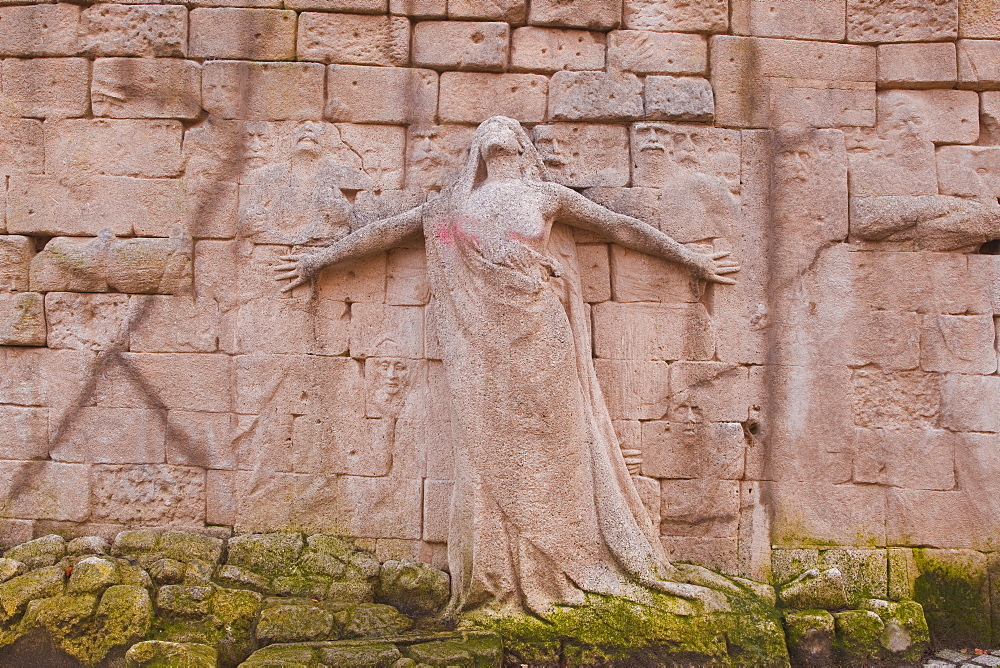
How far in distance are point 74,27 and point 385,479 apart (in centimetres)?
356

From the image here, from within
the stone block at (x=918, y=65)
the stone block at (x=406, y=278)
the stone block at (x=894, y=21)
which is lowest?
the stone block at (x=406, y=278)

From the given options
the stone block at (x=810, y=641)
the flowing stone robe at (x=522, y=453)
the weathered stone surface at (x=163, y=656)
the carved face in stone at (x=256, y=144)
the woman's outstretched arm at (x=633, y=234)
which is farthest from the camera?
the carved face in stone at (x=256, y=144)

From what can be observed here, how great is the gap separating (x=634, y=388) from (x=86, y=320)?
3.55 metres

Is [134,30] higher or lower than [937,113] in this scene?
higher

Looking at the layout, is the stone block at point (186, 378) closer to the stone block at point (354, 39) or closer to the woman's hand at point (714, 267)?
the stone block at point (354, 39)

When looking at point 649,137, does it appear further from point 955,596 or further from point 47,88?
point 47,88

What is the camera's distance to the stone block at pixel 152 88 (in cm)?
508

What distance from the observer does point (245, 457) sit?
5027mm

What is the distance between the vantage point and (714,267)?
16.2ft

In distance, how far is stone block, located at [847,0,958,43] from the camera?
507cm

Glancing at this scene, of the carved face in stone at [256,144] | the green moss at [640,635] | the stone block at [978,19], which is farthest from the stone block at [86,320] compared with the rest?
the stone block at [978,19]

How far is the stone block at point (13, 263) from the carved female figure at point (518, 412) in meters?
2.68

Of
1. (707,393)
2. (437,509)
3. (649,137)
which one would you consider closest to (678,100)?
(649,137)

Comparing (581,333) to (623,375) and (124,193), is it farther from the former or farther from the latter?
(124,193)
